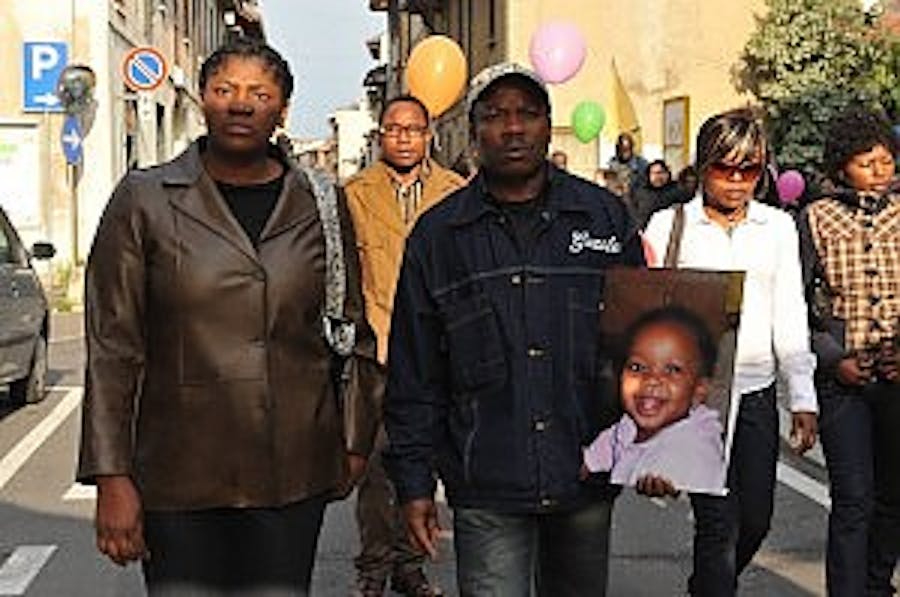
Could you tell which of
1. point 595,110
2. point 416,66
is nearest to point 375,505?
point 416,66

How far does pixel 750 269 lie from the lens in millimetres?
4777

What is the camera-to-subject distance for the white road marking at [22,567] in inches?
255

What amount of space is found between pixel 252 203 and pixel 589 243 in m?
0.79

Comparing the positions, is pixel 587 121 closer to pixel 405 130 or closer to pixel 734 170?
pixel 405 130

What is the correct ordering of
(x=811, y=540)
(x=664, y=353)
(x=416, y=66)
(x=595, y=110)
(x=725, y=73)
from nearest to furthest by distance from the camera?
1. (x=664, y=353)
2. (x=811, y=540)
3. (x=416, y=66)
4. (x=595, y=110)
5. (x=725, y=73)

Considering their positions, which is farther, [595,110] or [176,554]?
[595,110]

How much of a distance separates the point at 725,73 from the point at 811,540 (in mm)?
19979

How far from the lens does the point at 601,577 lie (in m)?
3.79

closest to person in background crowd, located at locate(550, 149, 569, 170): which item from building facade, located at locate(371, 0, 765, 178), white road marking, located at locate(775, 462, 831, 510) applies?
white road marking, located at locate(775, 462, 831, 510)

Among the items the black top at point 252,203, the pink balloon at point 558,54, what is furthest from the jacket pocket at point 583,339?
the pink balloon at point 558,54

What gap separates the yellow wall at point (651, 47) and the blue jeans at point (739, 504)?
69.3 ft

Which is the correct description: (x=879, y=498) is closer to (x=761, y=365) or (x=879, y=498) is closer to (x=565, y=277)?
(x=761, y=365)

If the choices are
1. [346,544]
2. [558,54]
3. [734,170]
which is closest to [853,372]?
[734,170]

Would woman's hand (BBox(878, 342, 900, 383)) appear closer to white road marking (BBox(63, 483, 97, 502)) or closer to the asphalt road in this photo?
the asphalt road
